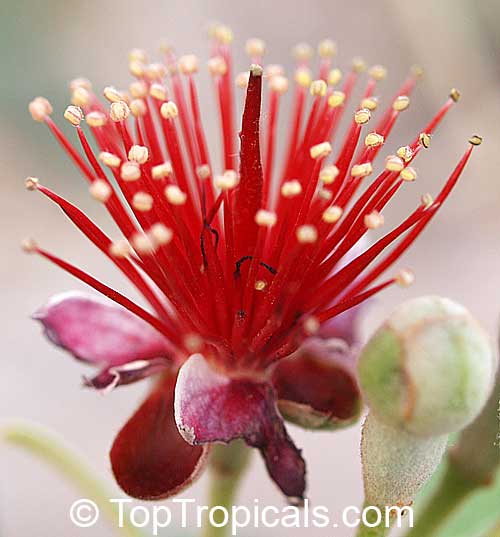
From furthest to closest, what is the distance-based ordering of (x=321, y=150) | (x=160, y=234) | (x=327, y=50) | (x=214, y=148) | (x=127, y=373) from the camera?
(x=214, y=148) → (x=327, y=50) → (x=127, y=373) → (x=321, y=150) → (x=160, y=234)

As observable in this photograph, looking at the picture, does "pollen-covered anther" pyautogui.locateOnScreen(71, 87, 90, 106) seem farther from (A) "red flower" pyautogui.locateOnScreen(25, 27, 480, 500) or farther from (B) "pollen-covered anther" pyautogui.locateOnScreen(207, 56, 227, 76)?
(B) "pollen-covered anther" pyautogui.locateOnScreen(207, 56, 227, 76)

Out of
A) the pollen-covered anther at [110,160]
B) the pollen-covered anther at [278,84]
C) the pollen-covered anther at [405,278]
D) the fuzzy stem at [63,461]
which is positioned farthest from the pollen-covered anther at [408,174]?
the fuzzy stem at [63,461]

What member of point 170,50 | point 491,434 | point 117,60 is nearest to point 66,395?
point 117,60

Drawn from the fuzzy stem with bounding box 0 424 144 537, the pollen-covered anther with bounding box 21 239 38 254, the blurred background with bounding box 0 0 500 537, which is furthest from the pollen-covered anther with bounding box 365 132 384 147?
the blurred background with bounding box 0 0 500 537

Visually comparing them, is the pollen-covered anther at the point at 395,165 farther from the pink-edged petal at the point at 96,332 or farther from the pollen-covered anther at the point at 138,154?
the pink-edged petal at the point at 96,332

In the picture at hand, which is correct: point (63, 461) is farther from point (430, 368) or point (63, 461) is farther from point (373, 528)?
point (430, 368)

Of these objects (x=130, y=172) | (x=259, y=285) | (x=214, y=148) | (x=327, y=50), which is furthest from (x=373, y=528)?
(x=214, y=148)
